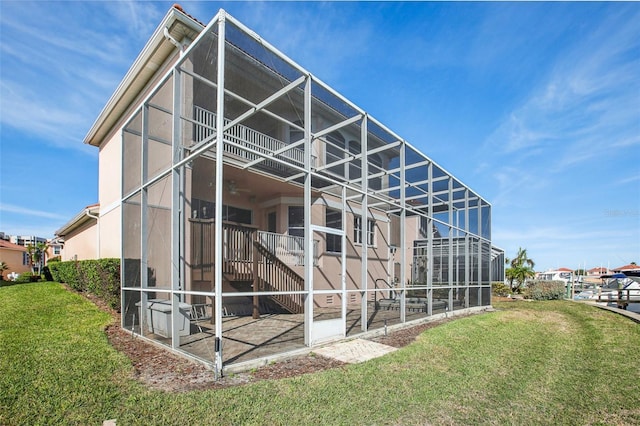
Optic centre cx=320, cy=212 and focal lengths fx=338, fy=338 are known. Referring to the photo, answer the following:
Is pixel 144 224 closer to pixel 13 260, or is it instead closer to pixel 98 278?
pixel 98 278

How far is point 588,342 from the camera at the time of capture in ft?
24.1

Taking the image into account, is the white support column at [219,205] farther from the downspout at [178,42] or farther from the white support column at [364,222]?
the downspout at [178,42]

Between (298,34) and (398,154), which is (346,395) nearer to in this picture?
(398,154)

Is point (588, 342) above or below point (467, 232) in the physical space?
below

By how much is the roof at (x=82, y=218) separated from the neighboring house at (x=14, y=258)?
14.0 m

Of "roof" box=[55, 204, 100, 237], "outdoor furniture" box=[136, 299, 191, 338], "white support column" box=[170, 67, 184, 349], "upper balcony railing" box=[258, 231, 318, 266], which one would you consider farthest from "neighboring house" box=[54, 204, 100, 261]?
"white support column" box=[170, 67, 184, 349]

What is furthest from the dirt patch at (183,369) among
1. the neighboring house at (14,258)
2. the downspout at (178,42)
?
the neighboring house at (14,258)

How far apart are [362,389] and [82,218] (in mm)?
15764

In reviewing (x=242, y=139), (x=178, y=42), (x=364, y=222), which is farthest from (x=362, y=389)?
(x=178, y=42)

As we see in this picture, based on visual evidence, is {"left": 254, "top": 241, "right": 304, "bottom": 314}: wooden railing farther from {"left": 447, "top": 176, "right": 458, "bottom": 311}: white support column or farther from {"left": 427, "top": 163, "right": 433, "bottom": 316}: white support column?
{"left": 447, "top": 176, "right": 458, "bottom": 311}: white support column

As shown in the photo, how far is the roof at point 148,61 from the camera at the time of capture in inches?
311

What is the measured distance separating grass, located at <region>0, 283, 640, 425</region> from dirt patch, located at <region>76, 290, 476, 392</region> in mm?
231

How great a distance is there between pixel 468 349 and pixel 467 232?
7.42m

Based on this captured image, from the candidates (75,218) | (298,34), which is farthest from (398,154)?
(75,218)
